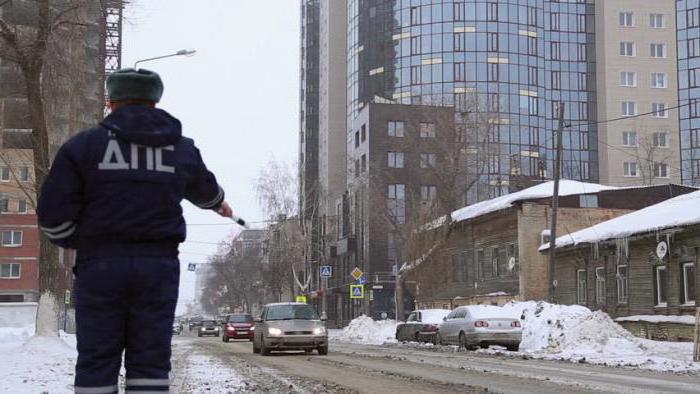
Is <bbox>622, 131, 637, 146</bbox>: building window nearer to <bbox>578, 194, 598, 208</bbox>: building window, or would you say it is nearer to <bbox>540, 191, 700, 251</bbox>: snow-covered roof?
<bbox>578, 194, 598, 208</bbox>: building window

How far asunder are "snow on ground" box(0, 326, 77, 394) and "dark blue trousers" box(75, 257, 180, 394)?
6155 mm

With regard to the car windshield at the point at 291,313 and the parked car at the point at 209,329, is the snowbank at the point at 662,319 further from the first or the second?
the parked car at the point at 209,329

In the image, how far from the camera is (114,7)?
65.9 feet

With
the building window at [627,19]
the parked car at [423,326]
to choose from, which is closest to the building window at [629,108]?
the building window at [627,19]

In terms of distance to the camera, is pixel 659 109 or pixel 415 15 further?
pixel 659 109

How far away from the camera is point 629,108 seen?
3706 inches

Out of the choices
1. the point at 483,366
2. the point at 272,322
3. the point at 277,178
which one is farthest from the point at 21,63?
the point at 277,178

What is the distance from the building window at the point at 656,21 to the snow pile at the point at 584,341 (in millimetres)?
75206

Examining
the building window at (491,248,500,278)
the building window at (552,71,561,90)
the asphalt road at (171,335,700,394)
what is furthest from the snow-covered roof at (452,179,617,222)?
the building window at (552,71,561,90)

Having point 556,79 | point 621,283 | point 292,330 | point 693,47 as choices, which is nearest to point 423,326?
point 621,283

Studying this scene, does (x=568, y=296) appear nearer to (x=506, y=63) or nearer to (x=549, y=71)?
(x=506, y=63)

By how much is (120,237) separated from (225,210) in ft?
2.60

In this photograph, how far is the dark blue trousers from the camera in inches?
150

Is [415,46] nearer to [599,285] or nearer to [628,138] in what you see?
[628,138]
